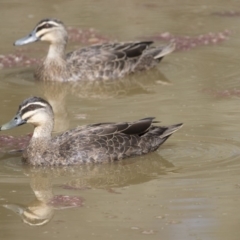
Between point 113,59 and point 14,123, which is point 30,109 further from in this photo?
point 113,59

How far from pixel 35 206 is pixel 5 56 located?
7.73 m

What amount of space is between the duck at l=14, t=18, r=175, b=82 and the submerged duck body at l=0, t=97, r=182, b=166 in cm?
462

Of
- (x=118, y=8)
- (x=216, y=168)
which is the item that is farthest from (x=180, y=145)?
(x=118, y=8)

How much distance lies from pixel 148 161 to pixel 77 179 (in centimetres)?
115

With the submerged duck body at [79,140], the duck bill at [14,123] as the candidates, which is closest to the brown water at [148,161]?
the submerged duck body at [79,140]

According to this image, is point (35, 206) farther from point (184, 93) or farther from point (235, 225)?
point (184, 93)

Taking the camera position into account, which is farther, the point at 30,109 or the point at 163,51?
the point at 163,51

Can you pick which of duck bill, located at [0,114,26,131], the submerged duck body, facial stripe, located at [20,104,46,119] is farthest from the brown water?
facial stripe, located at [20,104,46,119]

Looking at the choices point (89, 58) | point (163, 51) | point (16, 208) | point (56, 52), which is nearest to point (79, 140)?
point (16, 208)

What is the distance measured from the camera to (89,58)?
1828 centimetres

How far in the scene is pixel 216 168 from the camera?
12.7m

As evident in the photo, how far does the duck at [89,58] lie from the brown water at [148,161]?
28 cm

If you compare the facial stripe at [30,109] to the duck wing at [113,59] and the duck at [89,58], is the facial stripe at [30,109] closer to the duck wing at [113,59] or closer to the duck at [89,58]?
the duck at [89,58]

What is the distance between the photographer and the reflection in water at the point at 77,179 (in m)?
11.6
